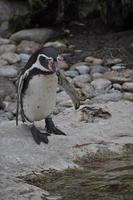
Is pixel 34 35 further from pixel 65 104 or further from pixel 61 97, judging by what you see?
pixel 65 104

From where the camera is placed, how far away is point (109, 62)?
9.77 metres

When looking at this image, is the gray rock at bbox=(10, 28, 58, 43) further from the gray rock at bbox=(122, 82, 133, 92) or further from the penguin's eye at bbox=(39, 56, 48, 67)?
the penguin's eye at bbox=(39, 56, 48, 67)

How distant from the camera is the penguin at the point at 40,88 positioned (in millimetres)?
4664

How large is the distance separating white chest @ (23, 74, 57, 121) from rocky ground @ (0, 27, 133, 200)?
0.50 feet

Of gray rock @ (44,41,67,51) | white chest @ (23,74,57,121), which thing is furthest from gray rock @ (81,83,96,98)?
white chest @ (23,74,57,121)

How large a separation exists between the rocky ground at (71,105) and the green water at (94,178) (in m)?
0.08

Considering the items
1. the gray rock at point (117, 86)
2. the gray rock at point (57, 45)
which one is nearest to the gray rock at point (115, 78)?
the gray rock at point (117, 86)

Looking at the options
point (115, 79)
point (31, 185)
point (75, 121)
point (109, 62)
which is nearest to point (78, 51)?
point (109, 62)

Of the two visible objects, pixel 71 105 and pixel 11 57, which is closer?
pixel 71 105

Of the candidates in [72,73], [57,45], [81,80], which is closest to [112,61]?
[72,73]

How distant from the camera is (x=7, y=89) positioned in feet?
29.3

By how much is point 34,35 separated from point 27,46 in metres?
0.41

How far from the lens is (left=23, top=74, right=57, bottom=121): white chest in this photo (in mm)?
4820

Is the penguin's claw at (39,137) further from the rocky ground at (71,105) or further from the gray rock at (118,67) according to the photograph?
the gray rock at (118,67)
